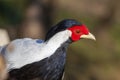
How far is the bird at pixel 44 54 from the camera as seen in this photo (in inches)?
181

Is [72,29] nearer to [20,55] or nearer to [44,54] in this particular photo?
[44,54]

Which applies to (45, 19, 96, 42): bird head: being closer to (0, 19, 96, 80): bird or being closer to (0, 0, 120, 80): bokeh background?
(0, 19, 96, 80): bird

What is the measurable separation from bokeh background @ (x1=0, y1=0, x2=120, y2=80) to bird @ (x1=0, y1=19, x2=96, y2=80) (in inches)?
108

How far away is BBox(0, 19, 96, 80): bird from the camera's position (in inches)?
181

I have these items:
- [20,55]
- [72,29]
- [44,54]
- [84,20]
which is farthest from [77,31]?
[84,20]

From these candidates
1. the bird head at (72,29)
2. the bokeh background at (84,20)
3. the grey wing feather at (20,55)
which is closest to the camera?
the grey wing feather at (20,55)

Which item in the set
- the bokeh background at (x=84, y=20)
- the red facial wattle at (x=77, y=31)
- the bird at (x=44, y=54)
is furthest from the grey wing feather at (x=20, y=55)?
the bokeh background at (x=84, y=20)

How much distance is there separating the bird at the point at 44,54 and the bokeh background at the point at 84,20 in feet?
8.97

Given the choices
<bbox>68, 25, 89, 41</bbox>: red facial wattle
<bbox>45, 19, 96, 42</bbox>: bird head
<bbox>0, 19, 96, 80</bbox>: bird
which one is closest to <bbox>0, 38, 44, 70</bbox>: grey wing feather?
<bbox>0, 19, 96, 80</bbox>: bird

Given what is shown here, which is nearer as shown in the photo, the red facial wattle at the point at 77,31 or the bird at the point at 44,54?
the bird at the point at 44,54

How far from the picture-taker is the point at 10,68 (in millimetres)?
4605

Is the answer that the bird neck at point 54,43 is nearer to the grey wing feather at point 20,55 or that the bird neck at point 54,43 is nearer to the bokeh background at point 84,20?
the grey wing feather at point 20,55

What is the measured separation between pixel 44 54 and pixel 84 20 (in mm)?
7388

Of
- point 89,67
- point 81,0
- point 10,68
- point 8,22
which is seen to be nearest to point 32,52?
point 10,68
